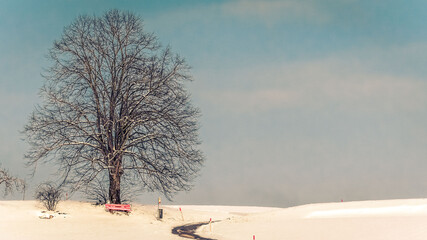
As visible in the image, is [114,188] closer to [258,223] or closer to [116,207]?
[116,207]

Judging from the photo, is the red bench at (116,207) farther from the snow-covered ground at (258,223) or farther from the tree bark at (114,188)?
the tree bark at (114,188)

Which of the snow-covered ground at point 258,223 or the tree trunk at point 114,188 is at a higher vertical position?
the tree trunk at point 114,188

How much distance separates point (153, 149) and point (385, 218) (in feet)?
50.6

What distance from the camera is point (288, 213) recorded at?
3222 centimetres

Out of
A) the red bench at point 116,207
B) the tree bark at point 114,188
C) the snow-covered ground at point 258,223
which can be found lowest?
the snow-covered ground at point 258,223

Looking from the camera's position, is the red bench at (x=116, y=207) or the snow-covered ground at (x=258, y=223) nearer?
the snow-covered ground at (x=258, y=223)

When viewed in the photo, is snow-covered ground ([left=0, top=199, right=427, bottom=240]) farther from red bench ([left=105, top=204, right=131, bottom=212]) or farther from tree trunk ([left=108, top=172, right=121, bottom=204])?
tree trunk ([left=108, top=172, right=121, bottom=204])

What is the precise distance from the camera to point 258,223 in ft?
93.7

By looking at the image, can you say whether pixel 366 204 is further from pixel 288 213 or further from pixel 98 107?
pixel 98 107

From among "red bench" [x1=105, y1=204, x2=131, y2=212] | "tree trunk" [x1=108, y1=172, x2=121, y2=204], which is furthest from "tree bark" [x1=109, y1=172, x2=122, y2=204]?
"red bench" [x1=105, y1=204, x2=131, y2=212]

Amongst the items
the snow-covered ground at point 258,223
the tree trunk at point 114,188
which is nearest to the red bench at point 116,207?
the snow-covered ground at point 258,223

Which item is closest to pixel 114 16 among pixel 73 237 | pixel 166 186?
pixel 166 186

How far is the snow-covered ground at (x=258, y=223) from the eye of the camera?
23609 mm

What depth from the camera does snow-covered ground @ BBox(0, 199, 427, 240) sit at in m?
23.6
